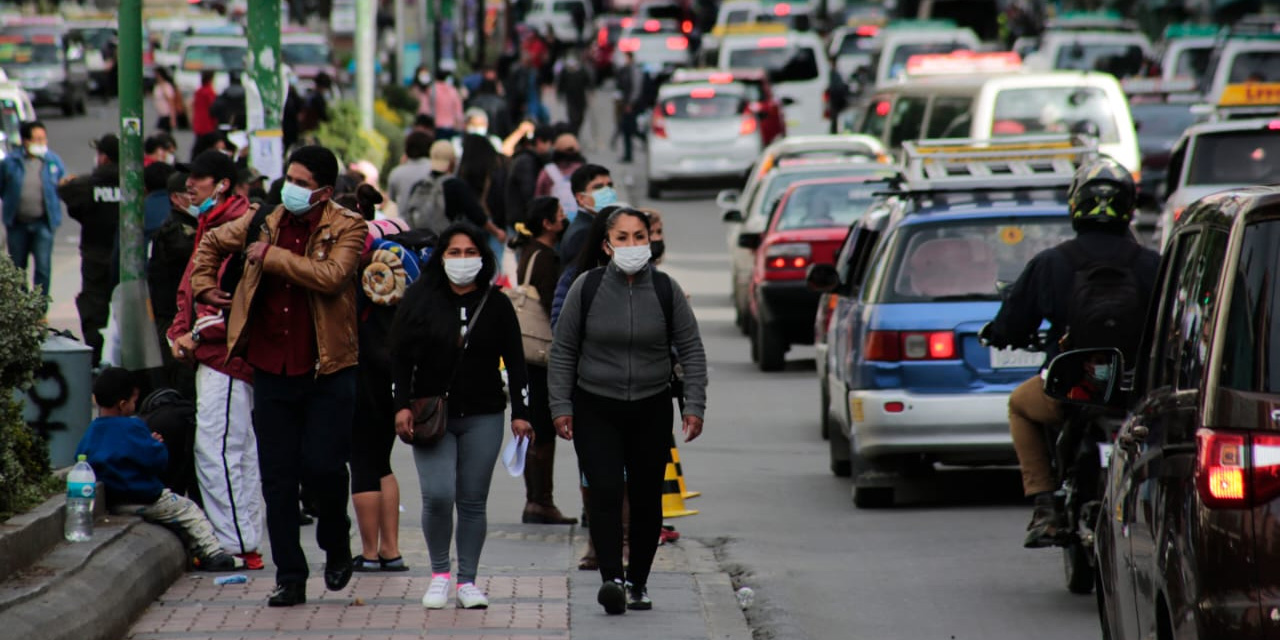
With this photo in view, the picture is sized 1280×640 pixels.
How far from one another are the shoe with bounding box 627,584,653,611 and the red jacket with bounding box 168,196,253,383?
1.78m

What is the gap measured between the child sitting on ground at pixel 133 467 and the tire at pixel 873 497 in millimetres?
3730

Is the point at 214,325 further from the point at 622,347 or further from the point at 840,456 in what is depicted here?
the point at 840,456

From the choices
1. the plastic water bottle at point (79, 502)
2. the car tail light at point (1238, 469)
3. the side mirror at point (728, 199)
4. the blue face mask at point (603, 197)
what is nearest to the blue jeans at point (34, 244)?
the side mirror at point (728, 199)

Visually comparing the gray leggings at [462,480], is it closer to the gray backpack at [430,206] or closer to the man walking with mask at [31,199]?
the gray backpack at [430,206]

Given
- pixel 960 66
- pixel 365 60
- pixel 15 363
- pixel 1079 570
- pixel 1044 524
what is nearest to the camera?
pixel 15 363

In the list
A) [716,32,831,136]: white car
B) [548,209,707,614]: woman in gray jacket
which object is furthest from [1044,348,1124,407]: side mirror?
[716,32,831,136]: white car


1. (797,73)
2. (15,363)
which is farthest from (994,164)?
(797,73)

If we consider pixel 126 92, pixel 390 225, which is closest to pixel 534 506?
pixel 390 225

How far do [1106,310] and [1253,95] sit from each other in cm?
1601

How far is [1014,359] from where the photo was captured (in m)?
11.2

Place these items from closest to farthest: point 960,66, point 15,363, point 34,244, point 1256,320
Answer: point 1256,320 → point 15,363 → point 34,244 → point 960,66

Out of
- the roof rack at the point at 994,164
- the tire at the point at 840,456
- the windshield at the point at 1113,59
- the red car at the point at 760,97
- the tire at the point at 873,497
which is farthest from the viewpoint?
the windshield at the point at 1113,59

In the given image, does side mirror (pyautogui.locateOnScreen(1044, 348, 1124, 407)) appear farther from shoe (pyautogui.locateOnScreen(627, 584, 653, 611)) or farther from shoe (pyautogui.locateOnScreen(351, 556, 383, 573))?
shoe (pyautogui.locateOnScreen(351, 556, 383, 573))

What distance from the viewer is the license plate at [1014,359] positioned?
11.2 metres
